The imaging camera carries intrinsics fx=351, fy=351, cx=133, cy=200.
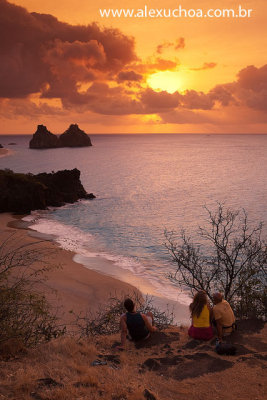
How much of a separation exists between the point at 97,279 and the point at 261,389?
51.2 feet

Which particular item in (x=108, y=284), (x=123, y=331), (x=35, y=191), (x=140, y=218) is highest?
(x=35, y=191)

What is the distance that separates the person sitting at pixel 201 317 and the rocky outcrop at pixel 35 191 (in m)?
36.6

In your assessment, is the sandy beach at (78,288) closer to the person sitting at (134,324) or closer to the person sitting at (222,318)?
the person sitting at (134,324)

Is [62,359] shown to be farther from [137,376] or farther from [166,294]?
[166,294]

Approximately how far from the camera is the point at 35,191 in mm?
46406

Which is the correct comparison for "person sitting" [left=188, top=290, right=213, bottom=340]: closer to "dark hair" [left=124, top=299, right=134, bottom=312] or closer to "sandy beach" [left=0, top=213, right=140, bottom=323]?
"dark hair" [left=124, top=299, right=134, bottom=312]

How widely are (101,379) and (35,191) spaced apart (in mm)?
40949

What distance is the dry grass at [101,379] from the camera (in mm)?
6891

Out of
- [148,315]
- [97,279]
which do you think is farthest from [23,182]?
[148,315]

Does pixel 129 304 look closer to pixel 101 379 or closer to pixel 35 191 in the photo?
pixel 101 379

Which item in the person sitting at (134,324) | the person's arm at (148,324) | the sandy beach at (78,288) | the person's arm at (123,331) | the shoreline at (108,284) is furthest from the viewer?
the shoreline at (108,284)

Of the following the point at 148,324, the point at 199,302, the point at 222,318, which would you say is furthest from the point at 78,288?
the point at 222,318

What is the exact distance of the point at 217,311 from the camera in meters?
10.2

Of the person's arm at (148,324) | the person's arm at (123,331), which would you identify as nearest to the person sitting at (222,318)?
the person's arm at (148,324)
